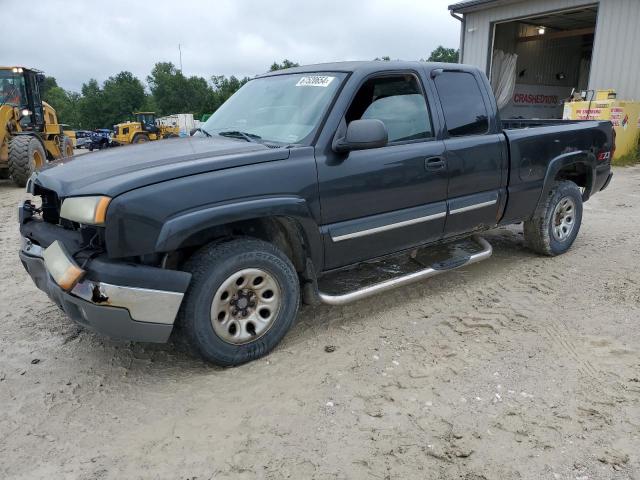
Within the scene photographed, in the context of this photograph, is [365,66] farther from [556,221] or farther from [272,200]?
[556,221]

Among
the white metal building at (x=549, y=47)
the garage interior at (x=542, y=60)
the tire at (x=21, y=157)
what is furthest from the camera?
the garage interior at (x=542, y=60)

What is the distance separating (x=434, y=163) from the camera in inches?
149

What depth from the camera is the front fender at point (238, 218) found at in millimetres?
2666

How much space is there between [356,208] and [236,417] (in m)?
1.55

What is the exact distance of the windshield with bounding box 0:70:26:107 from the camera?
12062 millimetres

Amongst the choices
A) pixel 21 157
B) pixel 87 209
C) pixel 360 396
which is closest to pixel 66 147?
pixel 21 157

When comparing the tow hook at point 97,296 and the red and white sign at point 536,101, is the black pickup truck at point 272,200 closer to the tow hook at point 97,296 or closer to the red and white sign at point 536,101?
the tow hook at point 97,296

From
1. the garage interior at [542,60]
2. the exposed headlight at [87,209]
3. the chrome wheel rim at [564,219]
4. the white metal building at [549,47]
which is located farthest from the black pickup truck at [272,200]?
the garage interior at [542,60]

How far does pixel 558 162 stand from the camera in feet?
15.7

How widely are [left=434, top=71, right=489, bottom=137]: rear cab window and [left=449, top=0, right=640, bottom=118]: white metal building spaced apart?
40.8ft

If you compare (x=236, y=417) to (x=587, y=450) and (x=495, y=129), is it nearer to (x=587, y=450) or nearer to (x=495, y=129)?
(x=587, y=450)

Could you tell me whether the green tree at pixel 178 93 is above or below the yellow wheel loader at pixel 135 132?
above

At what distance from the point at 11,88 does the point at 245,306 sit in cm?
1223

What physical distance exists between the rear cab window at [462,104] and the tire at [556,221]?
123cm
